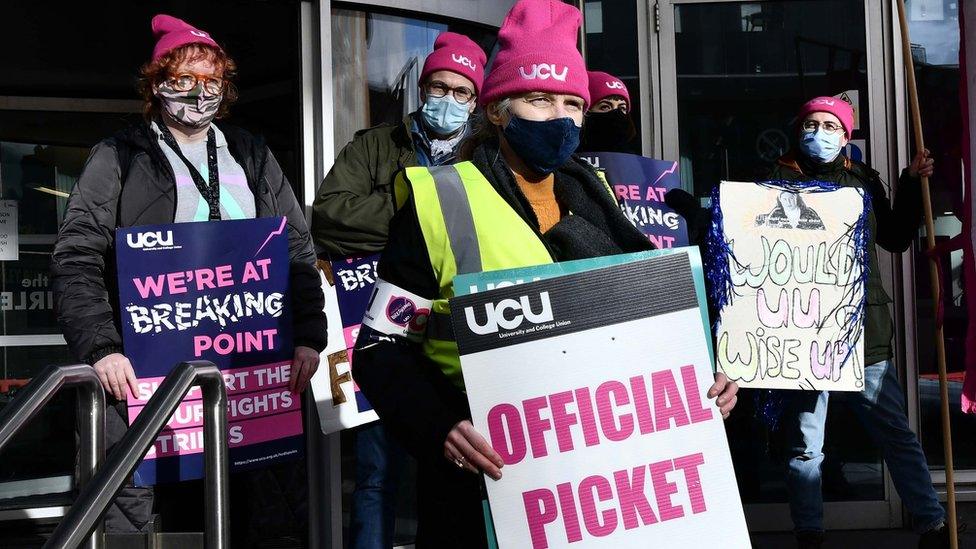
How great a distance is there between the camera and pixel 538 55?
7.85ft

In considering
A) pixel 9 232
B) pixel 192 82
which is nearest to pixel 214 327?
pixel 192 82

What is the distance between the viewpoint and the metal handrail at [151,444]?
231 cm

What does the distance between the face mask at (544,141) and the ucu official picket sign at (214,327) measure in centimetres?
133

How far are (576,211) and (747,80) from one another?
13.8ft

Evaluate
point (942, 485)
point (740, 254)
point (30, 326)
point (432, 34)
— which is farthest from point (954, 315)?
point (30, 326)

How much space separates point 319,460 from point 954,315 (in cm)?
343

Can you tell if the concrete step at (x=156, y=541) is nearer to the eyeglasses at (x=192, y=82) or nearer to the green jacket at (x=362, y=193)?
the eyeglasses at (x=192, y=82)

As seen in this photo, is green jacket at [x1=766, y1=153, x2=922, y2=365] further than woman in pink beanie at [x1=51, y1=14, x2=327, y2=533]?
Yes

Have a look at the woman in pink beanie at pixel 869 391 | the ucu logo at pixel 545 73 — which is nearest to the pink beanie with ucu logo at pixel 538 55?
the ucu logo at pixel 545 73

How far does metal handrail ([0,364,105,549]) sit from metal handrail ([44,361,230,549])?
15cm

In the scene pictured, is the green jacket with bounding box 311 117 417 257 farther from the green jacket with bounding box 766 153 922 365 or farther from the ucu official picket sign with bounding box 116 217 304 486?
the green jacket with bounding box 766 153 922 365

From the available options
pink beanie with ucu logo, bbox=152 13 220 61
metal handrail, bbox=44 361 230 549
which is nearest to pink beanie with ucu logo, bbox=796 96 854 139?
pink beanie with ucu logo, bbox=152 13 220 61

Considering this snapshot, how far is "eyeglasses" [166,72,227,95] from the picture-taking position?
345 centimetres

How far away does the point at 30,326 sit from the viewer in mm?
6387
